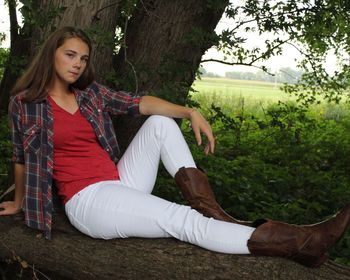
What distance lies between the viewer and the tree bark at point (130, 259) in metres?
2.79

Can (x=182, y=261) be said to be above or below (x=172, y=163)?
below

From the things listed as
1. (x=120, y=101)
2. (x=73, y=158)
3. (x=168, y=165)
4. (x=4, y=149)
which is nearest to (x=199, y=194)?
(x=168, y=165)

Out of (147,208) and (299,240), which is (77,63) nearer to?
(147,208)

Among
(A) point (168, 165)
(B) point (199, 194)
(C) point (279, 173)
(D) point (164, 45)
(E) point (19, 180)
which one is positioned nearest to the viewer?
(B) point (199, 194)

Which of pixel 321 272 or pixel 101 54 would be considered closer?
pixel 321 272

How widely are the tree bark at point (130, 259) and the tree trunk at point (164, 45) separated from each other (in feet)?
4.99

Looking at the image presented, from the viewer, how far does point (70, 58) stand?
3.25m

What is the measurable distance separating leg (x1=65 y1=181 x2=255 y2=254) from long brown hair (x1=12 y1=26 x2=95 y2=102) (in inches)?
25.4

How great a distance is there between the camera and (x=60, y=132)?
3.22 metres

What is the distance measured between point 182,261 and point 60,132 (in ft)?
3.35

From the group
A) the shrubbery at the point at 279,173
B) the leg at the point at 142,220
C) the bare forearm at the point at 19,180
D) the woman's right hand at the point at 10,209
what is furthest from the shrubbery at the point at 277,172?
the leg at the point at 142,220

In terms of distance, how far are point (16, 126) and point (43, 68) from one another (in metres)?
0.38

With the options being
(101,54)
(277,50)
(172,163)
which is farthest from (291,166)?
(172,163)

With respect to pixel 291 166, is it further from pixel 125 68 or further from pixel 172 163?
pixel 172 163
